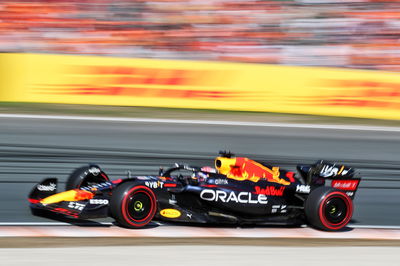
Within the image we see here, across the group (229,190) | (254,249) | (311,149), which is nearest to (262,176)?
(229,190)

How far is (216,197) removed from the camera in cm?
781

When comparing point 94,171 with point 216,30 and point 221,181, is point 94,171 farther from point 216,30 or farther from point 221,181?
point 216,30

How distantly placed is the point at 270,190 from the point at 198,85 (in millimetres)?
8505

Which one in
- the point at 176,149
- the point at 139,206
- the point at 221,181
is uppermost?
the point at 176,149

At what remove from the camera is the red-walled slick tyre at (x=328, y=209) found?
26.1 ft

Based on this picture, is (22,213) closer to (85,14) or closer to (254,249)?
(254,249)

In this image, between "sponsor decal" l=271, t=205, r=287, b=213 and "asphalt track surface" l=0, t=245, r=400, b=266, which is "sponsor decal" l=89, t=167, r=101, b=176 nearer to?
"sponsor decal" l=271, t=205, r=287, b=213

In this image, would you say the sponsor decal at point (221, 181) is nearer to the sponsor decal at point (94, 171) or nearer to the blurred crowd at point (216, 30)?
the sponsor decal at point (94, 171)

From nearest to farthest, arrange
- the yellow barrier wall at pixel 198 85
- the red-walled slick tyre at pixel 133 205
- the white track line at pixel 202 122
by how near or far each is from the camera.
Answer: the red-walled slick tyre at pixel 133 205, the white track line at pixel 202 122, the yellow barrier wall at pixel 198 85

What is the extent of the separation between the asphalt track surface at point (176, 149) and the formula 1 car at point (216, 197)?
34.0 inches

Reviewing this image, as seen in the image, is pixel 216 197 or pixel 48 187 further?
pixel 216 197

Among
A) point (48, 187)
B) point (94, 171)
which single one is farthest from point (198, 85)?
point (48, 187)

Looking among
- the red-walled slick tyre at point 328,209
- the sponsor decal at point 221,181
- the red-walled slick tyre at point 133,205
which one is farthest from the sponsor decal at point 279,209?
the red-walled slick tyre at point 133,205

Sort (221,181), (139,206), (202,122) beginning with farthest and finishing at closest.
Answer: (202,122) → (221,181) → (139,206)
